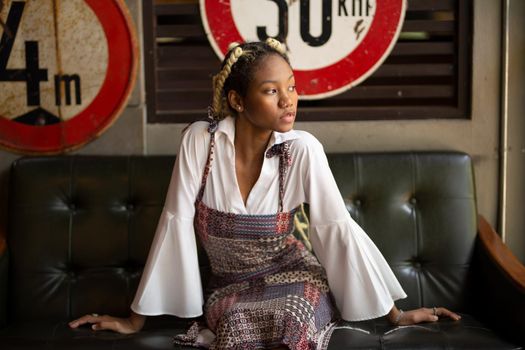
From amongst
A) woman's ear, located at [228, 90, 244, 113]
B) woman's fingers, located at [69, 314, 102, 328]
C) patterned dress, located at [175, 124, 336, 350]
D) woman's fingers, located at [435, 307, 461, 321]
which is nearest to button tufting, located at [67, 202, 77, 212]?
woman's fingers, located at [69, 314, 102, 328]

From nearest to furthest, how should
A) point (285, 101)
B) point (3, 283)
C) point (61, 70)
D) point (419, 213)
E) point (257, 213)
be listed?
point (285, 101)
point (257, 213)
point (3, 283)
point (419, 213)
point (61, 70)

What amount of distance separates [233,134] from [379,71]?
0.96 m

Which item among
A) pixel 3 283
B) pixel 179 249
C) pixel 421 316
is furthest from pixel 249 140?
pixel 3 283

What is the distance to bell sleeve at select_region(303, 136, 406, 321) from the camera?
249 centimetres

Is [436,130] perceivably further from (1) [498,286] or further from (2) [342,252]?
(2) [342,252]

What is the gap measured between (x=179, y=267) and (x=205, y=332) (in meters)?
0.25

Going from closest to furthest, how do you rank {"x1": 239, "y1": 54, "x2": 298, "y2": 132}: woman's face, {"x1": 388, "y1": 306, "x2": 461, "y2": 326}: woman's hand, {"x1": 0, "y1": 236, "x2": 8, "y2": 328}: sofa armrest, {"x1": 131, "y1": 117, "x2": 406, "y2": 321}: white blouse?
1. {"x1": 239, "y1": 54, "x2": 298, "y2": 132}: woman's face
2. {"x1": 131, "y1": 117, "x2": 406, "y2": 321}: white blouse
3. {"x1": 388, "y1": 306, "x2": 461, "y2": 326}: woman's hand
4. {"x1": 0, "y1": 236, "x2": 8, "y2": 328}: sofa armrest

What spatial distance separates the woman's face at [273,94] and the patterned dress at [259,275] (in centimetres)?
15

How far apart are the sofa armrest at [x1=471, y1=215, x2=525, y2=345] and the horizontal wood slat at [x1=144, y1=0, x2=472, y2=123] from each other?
65cm

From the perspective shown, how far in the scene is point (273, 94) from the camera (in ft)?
7.87

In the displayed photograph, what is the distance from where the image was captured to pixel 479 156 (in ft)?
10.6

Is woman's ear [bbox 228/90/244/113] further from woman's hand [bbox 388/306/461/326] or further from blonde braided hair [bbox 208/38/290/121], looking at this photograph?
woman's hand [bbox 388/306/461/326]

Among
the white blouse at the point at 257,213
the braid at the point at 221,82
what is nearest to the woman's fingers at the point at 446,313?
the white blouse at the point at 257,213

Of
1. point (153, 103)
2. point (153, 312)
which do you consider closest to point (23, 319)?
point (153, 312)
